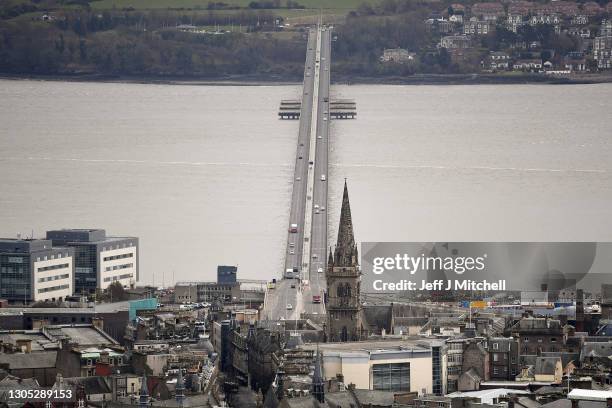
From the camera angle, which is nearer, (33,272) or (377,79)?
(33,272)

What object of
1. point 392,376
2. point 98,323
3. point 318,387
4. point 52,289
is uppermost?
point 318,387

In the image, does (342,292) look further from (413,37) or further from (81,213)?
(413,37)

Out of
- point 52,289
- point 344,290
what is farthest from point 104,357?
point 52,289

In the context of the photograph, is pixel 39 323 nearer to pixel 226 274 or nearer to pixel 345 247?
pixel 345 247

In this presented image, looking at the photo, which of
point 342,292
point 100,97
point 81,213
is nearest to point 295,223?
point 81,213

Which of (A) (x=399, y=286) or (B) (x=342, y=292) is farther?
(A) (x=399, y=286)
